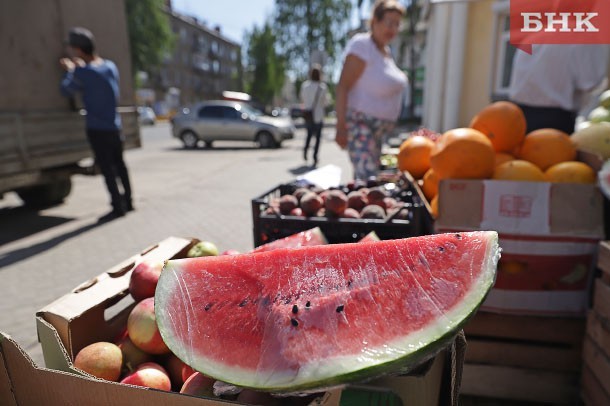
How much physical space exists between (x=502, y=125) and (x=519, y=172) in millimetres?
494

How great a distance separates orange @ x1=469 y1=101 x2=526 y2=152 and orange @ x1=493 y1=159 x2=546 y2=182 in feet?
1.21

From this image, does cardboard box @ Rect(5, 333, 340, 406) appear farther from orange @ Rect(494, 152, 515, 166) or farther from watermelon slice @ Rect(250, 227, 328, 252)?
orange @ Rect(494, 152, 515, 166)

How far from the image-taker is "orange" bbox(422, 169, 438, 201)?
2.53 metres

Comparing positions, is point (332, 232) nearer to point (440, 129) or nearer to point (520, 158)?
point (520, 158)

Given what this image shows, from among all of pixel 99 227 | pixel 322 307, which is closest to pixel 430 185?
pixel 322 307

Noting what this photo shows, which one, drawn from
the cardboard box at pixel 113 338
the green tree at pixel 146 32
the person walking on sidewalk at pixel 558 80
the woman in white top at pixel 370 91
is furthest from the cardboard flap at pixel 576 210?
the green tree at pixel 146 32

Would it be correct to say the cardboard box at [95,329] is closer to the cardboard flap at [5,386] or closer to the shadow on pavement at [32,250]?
the cardboard flap at [5,386]

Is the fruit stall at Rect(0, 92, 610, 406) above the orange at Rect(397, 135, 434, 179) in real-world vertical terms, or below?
below

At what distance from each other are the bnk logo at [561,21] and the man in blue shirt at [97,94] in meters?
5.02

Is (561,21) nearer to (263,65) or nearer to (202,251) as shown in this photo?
(202,251)

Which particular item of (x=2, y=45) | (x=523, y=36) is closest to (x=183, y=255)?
(x=523, y=36)

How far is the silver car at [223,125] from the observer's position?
54.2 feet

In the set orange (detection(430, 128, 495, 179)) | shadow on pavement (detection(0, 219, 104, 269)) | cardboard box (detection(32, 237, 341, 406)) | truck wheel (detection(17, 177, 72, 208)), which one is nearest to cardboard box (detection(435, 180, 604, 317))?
orange (detection(430, 128, 495, 179))

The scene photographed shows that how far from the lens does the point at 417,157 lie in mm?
3074
